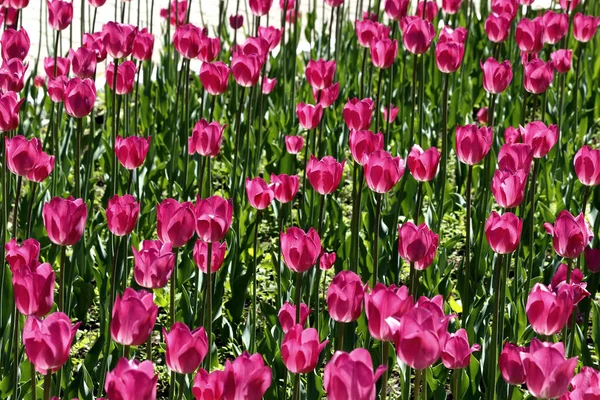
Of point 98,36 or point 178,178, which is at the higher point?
point 98,36

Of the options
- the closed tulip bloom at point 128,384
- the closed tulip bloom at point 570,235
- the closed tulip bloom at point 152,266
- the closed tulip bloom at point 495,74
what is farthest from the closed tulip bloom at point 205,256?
the closed tulip bloom at point 495,74

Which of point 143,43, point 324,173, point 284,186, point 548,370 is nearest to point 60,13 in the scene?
point 143,43

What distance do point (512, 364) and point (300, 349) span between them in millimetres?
358

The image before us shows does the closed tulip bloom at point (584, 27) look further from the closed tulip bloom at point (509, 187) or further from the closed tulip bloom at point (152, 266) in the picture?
the closed tulip bloom at point (152, 266)

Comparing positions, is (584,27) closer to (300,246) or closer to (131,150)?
(131,150)

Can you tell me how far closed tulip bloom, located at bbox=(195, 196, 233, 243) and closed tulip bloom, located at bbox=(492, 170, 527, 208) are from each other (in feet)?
1.98

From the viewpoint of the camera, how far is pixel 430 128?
447 centimetres

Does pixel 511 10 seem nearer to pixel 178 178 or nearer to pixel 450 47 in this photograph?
pixel 450 47

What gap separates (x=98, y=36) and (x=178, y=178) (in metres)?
0.70

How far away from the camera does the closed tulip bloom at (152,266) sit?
2018mm

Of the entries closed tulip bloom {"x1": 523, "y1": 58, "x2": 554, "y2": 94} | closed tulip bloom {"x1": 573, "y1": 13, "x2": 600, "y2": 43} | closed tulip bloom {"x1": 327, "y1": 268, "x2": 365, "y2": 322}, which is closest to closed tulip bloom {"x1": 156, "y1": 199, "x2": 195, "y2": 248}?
closed tulip bloom {"x1": 327, "y1": 268, "x2": 365, "y2": 322}

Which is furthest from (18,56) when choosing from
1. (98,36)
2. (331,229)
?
(331,229)

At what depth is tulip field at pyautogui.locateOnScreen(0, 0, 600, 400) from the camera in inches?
68.3

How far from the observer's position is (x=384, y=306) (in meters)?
1.74
